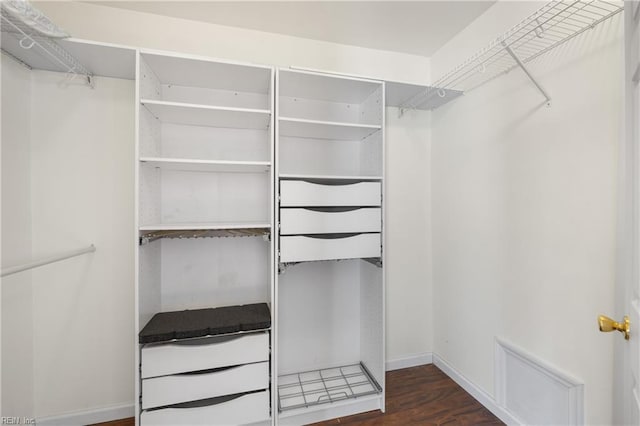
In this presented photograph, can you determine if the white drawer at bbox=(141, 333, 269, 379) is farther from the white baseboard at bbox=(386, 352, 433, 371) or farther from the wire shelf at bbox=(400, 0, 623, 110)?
the wire shelf at bbox=(400, 0, 623, 110)

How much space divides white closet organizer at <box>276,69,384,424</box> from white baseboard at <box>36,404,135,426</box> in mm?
945

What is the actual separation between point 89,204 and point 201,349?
1.10m

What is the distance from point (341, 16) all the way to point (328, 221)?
4.33 feet

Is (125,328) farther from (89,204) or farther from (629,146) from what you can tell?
(629,146)

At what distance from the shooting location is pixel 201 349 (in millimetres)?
1518

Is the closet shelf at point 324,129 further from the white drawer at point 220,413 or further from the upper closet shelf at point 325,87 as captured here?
the white drawer at point 220,413

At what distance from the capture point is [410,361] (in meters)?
2.30

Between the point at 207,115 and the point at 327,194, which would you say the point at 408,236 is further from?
the point at 207,115

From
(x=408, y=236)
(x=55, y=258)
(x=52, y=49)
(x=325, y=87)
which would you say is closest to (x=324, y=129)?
(x=325, y=87)

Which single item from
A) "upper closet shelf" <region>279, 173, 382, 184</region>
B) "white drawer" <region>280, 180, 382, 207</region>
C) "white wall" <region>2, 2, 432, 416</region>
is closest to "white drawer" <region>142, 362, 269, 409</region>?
"white wall" <region>2, 2, 432, 416</region>

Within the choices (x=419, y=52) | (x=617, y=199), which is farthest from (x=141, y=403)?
(x=419, y=52)

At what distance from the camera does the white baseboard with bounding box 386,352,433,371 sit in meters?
2.27

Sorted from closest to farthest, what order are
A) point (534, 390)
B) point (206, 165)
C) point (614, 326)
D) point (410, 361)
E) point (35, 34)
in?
point (614, 326) < point (35, 34) < point (534, 390) < point (206, 165) < point (410, 361)

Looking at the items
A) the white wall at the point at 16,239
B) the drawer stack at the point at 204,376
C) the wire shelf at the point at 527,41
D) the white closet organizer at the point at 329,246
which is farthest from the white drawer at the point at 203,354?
the wire shelf at the point at 527,41
